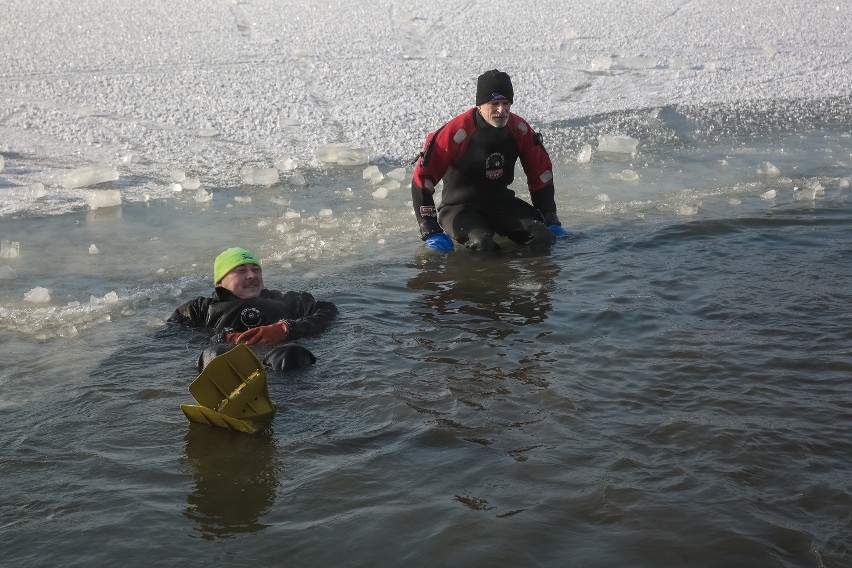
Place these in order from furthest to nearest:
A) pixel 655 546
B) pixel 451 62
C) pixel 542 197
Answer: pixel 451 62 < pixel 542 197 < pixel 655 546

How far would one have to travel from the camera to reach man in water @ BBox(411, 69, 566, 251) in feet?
24.5

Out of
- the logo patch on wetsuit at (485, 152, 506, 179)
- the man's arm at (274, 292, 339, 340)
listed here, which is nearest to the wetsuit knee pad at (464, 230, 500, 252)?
the logo patch on wetsuit at (485, 152, 506, 179)

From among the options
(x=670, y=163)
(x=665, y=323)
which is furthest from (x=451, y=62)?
(x=665, y=323)

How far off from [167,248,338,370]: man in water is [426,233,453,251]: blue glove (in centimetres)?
156

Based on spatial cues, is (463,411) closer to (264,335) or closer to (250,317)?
(264,335)

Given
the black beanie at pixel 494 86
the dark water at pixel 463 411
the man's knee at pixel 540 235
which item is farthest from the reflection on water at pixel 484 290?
the black beanie at pixel 494 86

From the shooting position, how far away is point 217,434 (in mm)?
4320

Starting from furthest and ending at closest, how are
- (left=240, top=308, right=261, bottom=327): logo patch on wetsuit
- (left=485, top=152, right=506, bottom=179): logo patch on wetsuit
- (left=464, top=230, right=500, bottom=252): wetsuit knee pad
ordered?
(left=485, top=152, right=506, bottom=179): logo patch on wetsuit, (left=464, top=230, right=500, bottom=252): wetsuit knee pad, (left=240, top=308, right=261, bottom=327): logo patch on wetsuit

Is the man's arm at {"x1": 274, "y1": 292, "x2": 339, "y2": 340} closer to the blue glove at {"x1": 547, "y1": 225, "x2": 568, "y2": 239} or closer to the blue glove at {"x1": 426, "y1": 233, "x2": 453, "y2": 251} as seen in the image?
the blue glove at {"x1": 426, "y1": 233, "x2": 453, "y2": 251}

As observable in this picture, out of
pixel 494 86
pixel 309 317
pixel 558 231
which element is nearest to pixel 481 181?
pixel 558 231

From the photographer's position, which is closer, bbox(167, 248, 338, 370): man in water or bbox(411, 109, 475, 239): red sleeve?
bbox(167, 248, 338, 370): man in water

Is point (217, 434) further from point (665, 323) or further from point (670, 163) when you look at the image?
point (670, 163)

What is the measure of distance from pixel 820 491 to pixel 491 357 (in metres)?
1.99

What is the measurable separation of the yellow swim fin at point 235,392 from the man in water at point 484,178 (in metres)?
3.11
